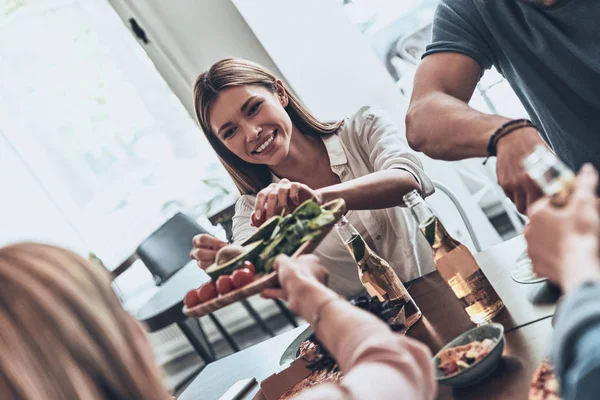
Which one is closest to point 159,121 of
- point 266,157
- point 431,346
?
point 266,157

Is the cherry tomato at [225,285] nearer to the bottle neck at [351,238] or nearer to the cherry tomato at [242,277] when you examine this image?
the cherry tomato at [242,277]

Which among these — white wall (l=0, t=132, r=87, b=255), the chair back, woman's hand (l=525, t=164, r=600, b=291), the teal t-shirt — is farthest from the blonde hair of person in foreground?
white wall (l=0, t=132, r=87, b=255)

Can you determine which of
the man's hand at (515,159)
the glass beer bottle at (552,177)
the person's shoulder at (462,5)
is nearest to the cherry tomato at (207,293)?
the man's hand at (515,159)

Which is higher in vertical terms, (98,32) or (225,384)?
(98,32)

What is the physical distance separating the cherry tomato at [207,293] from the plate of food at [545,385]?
54 cm

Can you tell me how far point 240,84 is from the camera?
195 centimetres

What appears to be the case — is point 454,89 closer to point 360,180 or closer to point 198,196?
point 360,180

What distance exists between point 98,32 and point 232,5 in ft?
4.37

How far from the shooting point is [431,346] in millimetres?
1254

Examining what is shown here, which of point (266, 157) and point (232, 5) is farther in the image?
point (232, 5)

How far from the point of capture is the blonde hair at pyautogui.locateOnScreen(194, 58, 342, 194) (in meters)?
1.96

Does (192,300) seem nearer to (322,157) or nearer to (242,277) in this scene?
(242,277)

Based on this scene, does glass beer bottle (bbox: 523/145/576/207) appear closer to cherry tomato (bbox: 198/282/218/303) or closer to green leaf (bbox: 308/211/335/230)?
green leaf (bbox: 308/211/335/230)

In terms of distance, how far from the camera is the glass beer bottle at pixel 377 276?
1.40 metres
